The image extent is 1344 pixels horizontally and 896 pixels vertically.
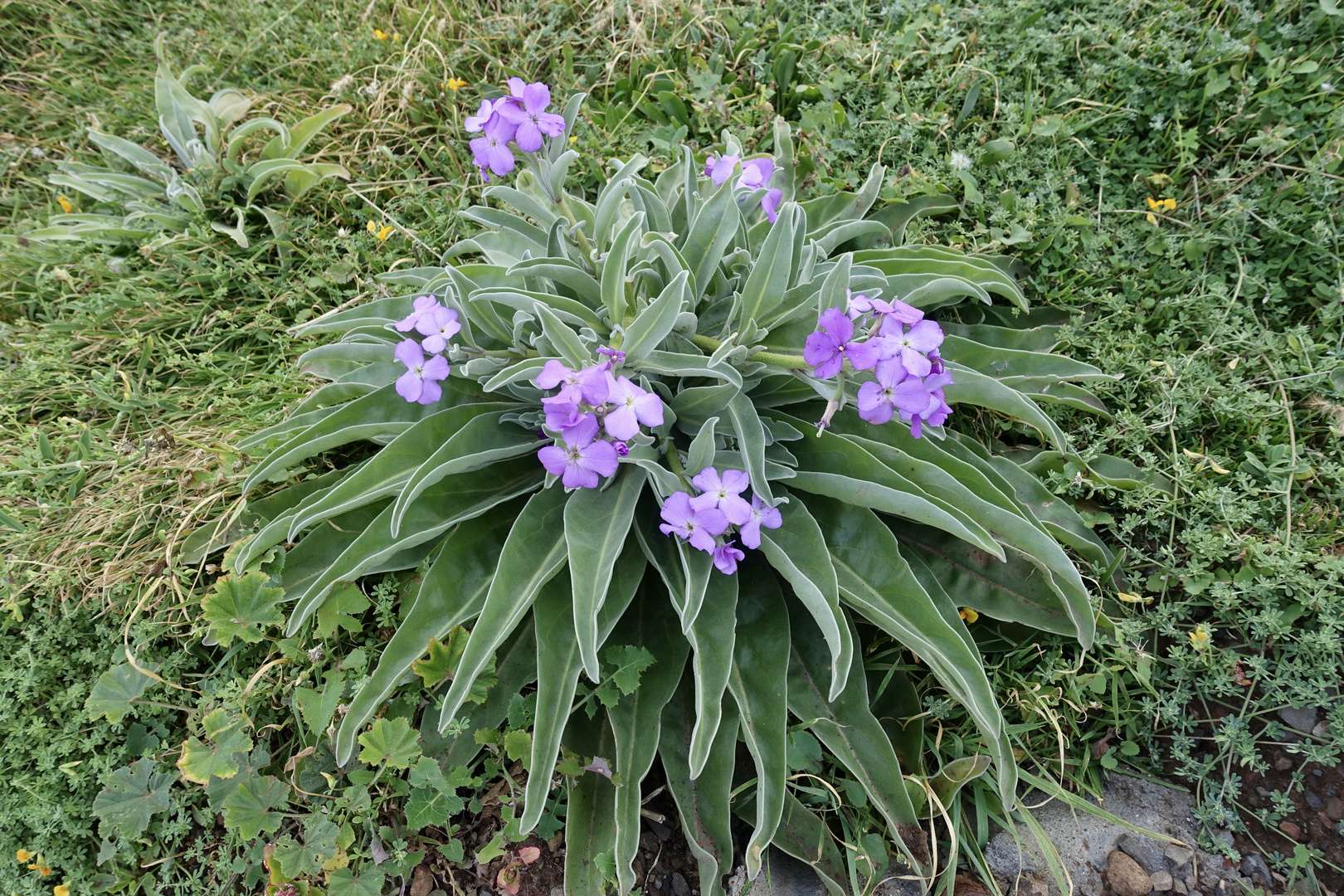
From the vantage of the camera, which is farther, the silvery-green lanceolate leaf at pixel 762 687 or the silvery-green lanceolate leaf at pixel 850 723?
the silvery-green lanceolate leaf at pixel 850 723

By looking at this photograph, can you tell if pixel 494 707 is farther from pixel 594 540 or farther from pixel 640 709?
pixel 594 540

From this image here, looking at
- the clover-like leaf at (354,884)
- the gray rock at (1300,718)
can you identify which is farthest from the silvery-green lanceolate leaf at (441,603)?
the gray rock at (1300,718)

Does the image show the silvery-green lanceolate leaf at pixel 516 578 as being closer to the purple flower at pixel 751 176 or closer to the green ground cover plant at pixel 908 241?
the green ground cover plant at pixel 908 241

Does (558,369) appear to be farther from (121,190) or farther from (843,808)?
(121,190)

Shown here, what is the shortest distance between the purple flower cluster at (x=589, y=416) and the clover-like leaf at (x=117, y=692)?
1.72m

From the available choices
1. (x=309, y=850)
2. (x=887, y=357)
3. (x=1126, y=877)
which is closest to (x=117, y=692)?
(x=309, y=850)

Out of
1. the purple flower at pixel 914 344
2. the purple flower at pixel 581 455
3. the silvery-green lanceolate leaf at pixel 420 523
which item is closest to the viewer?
the purple flower at pixel 914 344

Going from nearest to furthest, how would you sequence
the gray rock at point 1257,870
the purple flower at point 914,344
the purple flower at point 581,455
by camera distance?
the purple flower at point 914,344
the purple flower at point 581,455
the gray rock at point 1257,870

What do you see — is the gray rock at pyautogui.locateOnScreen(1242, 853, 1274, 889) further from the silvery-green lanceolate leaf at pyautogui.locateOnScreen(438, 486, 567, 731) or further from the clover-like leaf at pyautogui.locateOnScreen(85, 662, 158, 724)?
the clover-like leaf at pyautogui.locateOnScreen(85, 662, 158, 724)

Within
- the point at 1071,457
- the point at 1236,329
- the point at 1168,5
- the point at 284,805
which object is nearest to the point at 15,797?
the point at 284,805

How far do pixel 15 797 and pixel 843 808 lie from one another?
2691mm

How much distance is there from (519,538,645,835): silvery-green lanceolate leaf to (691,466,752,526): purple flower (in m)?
0.46

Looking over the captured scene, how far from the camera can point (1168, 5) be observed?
3688 millimetres

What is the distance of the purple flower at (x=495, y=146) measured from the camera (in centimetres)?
220
